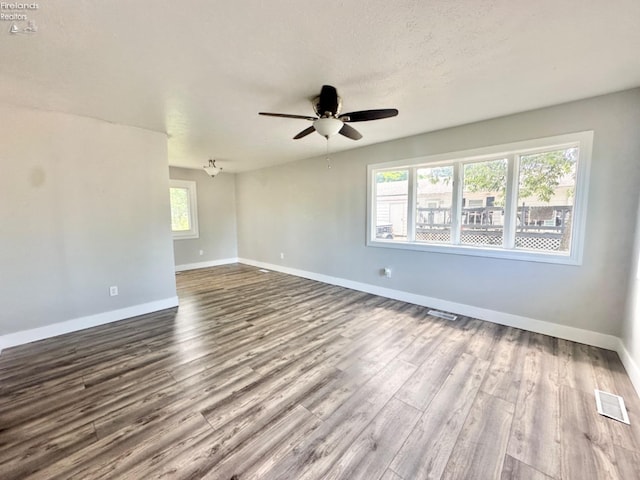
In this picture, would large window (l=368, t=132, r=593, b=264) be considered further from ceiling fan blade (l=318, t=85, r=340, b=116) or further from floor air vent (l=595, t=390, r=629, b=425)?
ceiling fan blade (l=318, t=85, r=340, b=116)

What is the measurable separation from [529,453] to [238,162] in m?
6.18

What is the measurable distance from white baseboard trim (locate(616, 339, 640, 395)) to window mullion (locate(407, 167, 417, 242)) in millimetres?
2410

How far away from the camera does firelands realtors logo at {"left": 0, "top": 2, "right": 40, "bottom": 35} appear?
147cm

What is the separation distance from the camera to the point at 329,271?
5.36 metres

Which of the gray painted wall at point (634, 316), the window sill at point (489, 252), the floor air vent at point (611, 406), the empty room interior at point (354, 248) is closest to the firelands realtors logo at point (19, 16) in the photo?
the empty room interior at point (354, 248)

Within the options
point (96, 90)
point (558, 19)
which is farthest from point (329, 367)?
point (96, 90)

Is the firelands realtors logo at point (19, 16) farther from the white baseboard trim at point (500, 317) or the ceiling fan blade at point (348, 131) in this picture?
the white baseboard trim at point (500, 317)

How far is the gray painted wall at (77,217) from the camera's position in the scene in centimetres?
286

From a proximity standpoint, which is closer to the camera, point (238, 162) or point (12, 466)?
point (12, 466)

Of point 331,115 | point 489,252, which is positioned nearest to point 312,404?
point 331,115

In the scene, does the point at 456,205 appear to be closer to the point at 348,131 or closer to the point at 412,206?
the point at 412,206

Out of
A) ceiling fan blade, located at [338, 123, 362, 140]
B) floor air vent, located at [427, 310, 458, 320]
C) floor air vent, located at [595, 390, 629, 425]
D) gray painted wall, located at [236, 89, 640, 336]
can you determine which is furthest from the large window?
ceiling fan blade, located at [338, 123, 362, 140]

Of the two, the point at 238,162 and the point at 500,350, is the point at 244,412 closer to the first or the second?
the point at 500,350

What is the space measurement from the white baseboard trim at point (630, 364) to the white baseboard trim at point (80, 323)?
521cm
